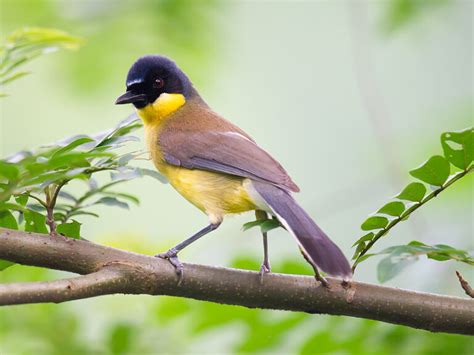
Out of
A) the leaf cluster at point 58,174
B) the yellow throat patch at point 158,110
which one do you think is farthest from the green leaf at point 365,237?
the yellow throat patch at point 158,110

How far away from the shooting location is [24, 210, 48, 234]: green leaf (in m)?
2.35

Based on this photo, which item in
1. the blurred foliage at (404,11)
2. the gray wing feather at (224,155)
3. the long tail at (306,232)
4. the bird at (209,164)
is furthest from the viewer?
the blurred foliage at (404,11)

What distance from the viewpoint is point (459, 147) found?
7.14 ft

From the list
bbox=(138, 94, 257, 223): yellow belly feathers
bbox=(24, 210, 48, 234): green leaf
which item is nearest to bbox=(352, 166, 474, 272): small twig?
bbox=(24, 210, 48, 234): green leaf

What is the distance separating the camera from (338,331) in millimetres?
3100

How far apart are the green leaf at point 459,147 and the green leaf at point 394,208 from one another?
0.18 m

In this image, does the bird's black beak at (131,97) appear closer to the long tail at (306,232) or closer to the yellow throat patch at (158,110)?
the yellow throat patch at (158,110)

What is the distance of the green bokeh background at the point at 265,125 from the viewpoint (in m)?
3.14

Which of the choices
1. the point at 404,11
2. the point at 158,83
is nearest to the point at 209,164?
the point at 158,83

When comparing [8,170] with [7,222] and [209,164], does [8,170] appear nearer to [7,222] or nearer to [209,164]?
[7,222]

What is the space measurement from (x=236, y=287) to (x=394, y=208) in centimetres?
52

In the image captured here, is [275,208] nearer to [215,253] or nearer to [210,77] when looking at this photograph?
[215,253]

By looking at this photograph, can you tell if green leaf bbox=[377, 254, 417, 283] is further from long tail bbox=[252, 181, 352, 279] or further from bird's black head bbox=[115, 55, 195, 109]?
bird's black head bbox=[115, 55, 195, 109]

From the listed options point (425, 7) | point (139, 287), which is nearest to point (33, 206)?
point (139, 287)
